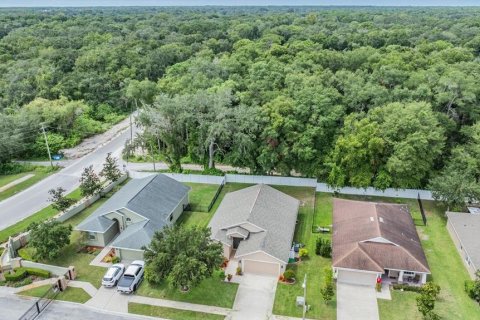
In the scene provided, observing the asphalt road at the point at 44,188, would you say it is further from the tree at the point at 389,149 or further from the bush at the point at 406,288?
the bush at the point at 406,288

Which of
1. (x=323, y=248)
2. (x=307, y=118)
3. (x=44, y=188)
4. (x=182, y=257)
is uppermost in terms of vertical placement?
(x=307, y=118)

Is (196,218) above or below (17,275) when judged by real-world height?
below

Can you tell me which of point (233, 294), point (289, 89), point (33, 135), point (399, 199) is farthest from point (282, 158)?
point (33, 135)

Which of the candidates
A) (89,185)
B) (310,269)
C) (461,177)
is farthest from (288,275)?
(89,185)

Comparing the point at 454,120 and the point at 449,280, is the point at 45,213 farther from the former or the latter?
the point at 454,120

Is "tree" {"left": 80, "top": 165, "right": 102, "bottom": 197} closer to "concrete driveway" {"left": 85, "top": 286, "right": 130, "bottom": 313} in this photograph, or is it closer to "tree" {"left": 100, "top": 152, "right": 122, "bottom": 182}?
"tree" {"left": 100, "top": 152, "right": 122, "bottom": 182}

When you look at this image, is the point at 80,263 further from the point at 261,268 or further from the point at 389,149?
the point at 389,149
